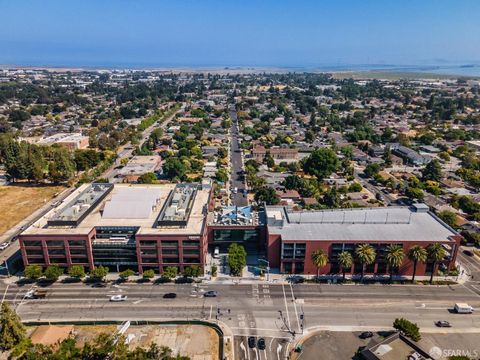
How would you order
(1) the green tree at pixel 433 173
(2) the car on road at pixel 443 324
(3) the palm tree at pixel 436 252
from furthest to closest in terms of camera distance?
(1) the green tree at pixel 433 173 < (3) the palm tree at pixel 436 252 < (2) the car on road at pixel 443 324

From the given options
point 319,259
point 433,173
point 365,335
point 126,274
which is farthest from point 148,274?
point 433,173

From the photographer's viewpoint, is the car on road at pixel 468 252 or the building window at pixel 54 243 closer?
the building window at pixel 54 243

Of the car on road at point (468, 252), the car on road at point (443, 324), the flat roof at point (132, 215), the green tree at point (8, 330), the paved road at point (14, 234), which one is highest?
the flat roof at point (132, 215)

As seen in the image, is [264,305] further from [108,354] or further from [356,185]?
[356,185]

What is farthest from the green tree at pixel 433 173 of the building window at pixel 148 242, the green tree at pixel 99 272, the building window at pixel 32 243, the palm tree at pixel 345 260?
the building window at pixel 32 243

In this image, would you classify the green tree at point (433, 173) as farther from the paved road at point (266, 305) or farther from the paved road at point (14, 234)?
the paved road at point (14, 234)

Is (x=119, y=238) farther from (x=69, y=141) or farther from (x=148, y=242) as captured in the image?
(x=69, y=141)
